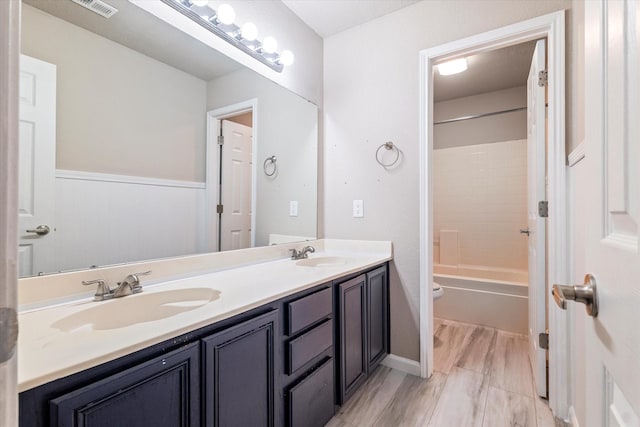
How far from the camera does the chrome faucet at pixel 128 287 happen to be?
1.04 meters

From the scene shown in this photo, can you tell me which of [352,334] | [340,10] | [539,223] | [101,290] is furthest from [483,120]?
[101,290]

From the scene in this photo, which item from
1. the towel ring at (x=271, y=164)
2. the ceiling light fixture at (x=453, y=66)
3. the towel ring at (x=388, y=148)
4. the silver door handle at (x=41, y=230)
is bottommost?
the silver door handle at (x=41, y=230)

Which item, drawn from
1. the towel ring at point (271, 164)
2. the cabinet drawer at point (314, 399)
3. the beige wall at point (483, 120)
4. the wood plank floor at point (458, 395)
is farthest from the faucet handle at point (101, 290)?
the beige wall at point (483, 120)

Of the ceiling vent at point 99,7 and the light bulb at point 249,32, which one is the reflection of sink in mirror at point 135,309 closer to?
the ceiling vent at point 99,7

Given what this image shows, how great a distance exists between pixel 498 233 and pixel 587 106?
10.2ft

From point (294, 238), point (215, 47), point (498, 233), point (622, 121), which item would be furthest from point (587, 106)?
point (498, 233)

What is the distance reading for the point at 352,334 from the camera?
5.14 ft

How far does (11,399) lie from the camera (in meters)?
0.30

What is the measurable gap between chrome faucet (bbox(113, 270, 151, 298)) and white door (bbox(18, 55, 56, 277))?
0.70ft

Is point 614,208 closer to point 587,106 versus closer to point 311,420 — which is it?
point 587,106

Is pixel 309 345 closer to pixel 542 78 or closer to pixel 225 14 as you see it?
pixel 225 14

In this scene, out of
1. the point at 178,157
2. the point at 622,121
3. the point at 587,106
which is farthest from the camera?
the point at 178,157

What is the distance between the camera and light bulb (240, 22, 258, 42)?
1.60 m

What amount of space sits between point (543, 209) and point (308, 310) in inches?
56.4
